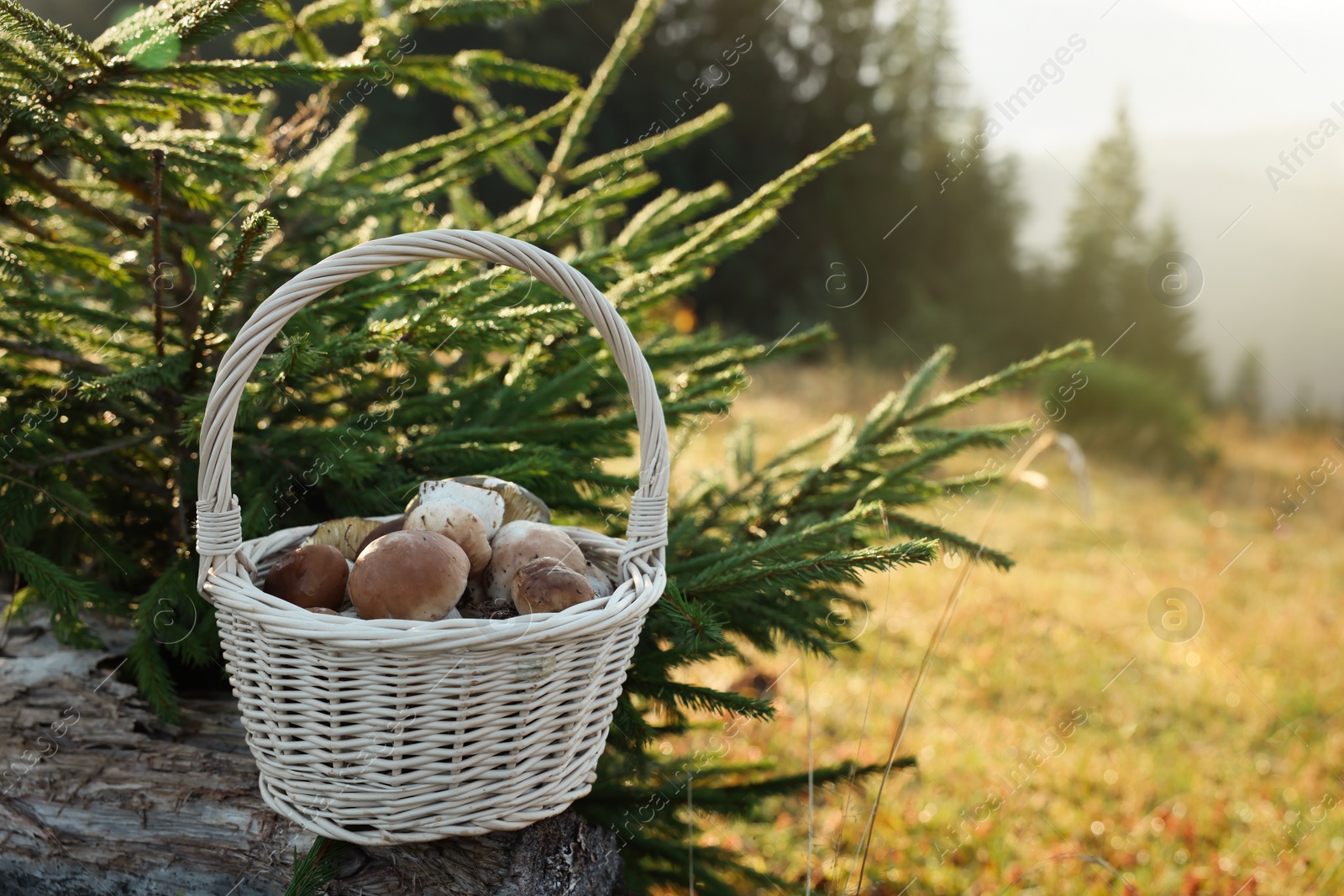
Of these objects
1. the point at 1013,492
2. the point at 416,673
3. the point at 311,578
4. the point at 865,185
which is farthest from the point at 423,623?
the point at 865,185

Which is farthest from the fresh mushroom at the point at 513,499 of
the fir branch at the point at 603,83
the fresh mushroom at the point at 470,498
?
the fir branch at the point at 603,83

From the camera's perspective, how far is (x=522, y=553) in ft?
Answer: 4.11

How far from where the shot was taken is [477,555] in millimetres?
1271

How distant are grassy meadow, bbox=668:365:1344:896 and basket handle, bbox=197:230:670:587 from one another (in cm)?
50

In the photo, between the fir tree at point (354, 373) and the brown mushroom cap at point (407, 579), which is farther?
the fir tree at point (354, 373)

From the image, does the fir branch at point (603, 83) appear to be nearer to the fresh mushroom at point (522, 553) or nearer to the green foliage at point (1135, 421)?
the fresh mushroom at point (522, 553)

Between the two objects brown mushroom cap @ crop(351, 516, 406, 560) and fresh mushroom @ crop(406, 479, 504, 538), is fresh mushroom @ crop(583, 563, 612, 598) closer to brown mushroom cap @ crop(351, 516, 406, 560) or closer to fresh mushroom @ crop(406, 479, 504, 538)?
fresh mushroom @ crop(406, 479, 504, 538)

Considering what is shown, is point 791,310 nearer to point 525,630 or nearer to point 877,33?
point 877,33

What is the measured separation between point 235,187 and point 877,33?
16.9 meters

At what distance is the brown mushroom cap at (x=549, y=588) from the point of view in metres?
1.12

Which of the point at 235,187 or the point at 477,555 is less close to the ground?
the point at 235,187

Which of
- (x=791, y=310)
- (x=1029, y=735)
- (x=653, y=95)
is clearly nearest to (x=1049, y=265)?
(x=791, y=310)

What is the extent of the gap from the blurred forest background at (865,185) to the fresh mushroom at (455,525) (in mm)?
12110

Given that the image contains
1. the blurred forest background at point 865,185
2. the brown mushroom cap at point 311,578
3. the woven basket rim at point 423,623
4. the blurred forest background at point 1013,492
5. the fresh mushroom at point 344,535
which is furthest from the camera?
the blurred forest background at point 865,185
